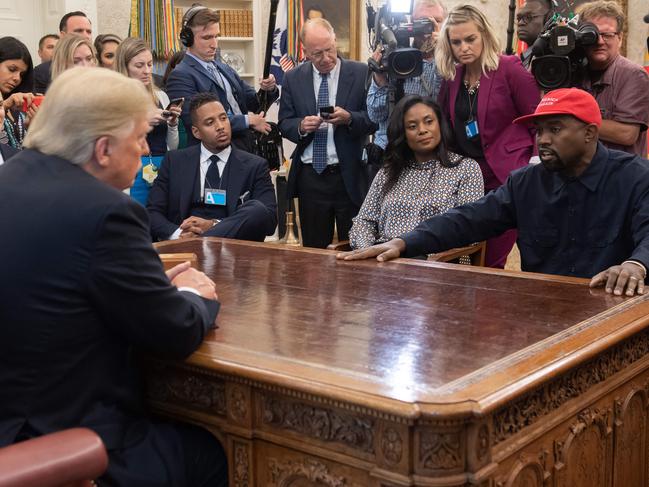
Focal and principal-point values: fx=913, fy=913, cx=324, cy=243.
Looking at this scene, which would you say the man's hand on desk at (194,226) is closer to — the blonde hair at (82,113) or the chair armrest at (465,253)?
the chair armrest at (465,253)

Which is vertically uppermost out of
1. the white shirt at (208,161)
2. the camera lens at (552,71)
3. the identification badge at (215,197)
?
the camera lens at (552,71)

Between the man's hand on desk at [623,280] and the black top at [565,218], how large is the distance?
19cm

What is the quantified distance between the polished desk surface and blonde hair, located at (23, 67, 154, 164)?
514 millimetres

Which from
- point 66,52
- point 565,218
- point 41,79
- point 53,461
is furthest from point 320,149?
point 53,461

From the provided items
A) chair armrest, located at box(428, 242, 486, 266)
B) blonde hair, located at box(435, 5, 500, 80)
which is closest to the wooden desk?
chair armrest, located at box(428, 242, 486, 266)

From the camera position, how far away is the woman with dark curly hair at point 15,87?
411 centimetres

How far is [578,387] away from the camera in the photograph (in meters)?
2.07

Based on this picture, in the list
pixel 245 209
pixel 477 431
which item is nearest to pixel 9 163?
pixel 477 431

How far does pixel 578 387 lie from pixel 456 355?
35 cm

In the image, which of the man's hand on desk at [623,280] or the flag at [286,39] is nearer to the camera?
the man's hand on desk at [623,280]

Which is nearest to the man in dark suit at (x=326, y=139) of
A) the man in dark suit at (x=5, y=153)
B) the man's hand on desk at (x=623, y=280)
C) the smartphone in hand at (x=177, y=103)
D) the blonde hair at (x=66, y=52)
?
the smartphone in hand at (x=177, y=103)

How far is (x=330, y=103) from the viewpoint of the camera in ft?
15.8

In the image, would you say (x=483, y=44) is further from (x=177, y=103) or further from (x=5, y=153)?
(x=5, y=153)

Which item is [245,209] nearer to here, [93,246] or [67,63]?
[67,63]
